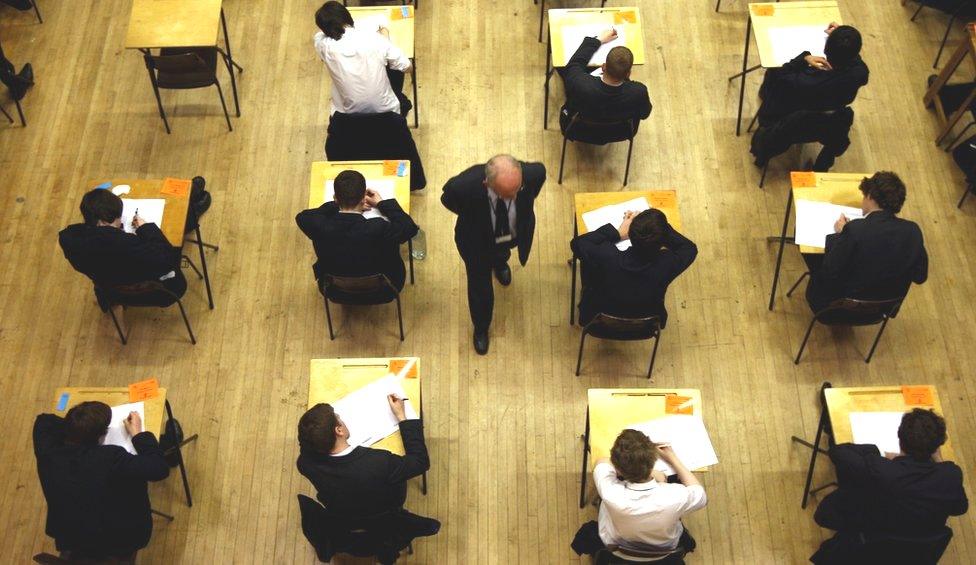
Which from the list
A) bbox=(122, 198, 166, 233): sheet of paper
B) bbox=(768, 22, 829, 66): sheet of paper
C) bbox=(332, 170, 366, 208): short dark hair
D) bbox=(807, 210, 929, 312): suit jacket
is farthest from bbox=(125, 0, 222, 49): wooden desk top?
bbox=(807, 210, 929, 312): suit jacket

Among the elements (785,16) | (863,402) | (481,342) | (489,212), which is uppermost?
(785,16)

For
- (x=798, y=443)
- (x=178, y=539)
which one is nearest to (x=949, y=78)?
(x=798, y=443)

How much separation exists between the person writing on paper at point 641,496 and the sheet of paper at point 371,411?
3.69 feet

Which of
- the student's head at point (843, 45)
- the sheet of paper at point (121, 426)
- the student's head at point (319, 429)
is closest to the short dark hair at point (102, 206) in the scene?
the sheet of paper at point (121, 426)

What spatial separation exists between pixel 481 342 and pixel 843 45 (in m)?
2.99

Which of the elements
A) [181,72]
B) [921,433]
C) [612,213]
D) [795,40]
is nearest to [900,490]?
[921,433]

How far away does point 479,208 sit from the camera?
538 cm

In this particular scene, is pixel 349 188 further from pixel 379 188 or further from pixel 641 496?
pixel 641 496

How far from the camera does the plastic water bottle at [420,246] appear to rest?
262 inches

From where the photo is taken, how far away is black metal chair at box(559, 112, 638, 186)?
641cm

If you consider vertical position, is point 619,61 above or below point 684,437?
above

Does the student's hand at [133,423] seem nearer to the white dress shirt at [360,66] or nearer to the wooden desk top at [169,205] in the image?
the wooden desk top at [169,205]

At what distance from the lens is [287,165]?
23.3 ft

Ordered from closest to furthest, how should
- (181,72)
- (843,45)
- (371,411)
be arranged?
(371,411) < (843,45) < (181,72)
